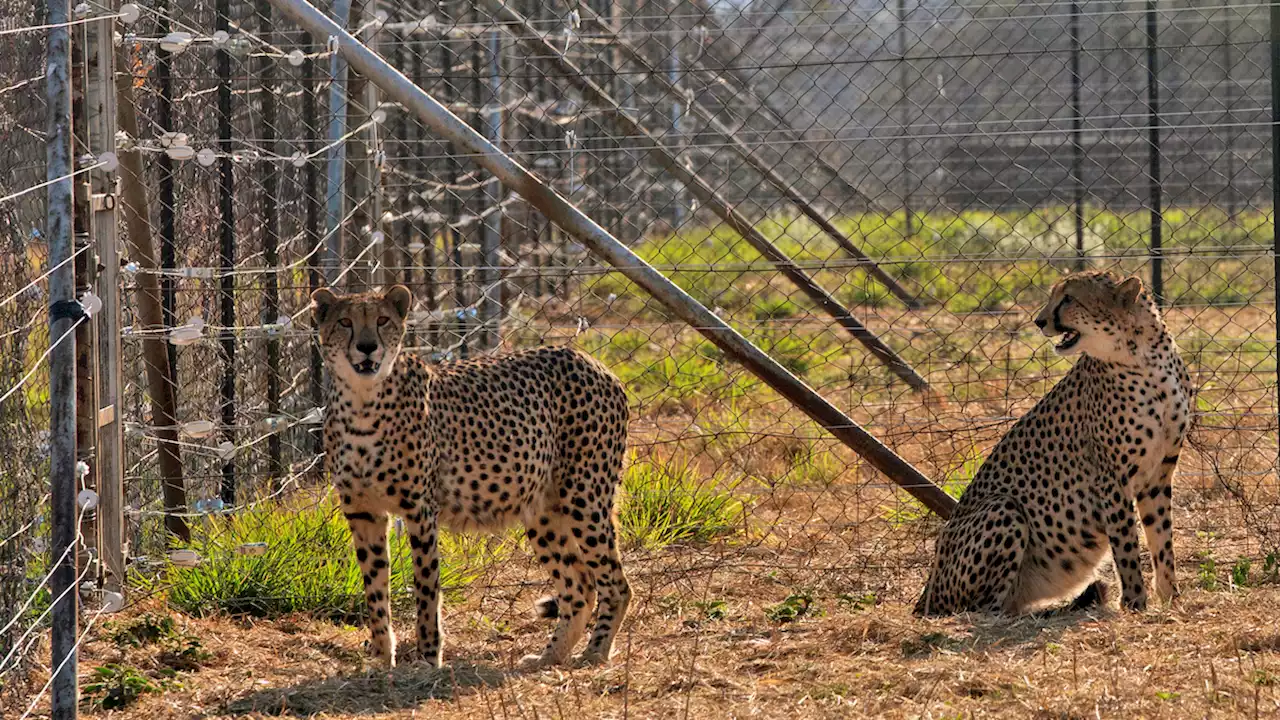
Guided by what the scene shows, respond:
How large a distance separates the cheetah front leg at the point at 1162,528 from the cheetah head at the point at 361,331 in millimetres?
2266

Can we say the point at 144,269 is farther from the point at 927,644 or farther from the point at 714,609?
the point at 927,644

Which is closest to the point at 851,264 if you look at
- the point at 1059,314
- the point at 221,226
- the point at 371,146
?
the point at 1059,314

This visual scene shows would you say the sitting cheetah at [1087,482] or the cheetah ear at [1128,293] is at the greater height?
the cheetah ear at [1128,293]

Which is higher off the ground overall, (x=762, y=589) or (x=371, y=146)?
(x=371, y=146)

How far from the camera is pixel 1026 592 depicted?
4805 millimetres

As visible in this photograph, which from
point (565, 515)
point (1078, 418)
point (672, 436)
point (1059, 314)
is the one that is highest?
point (1059, 314)

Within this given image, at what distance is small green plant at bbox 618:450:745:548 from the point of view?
5812 mm

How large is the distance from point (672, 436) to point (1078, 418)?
2617 millimetres

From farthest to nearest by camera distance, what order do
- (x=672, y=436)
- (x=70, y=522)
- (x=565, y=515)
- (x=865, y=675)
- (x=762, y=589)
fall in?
(x=672, y=436), (x=762, y=589), (x=565, y=515), (x=865, y=675), (x=70, y=522)

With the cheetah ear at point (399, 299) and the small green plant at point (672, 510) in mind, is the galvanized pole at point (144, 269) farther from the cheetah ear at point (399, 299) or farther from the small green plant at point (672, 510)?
the small green plant at point (672, 510)

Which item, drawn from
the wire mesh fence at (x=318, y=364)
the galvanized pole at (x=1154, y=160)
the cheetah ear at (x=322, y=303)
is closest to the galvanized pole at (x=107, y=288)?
the wire mesh fence at (x=318, y=364)

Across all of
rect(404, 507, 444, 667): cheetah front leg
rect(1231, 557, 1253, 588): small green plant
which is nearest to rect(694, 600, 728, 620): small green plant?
rect(404, 507, 444, 667): cheetah front leg

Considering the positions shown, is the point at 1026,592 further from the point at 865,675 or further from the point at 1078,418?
the point at 865,675

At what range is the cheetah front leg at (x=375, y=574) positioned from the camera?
14.2 feet
